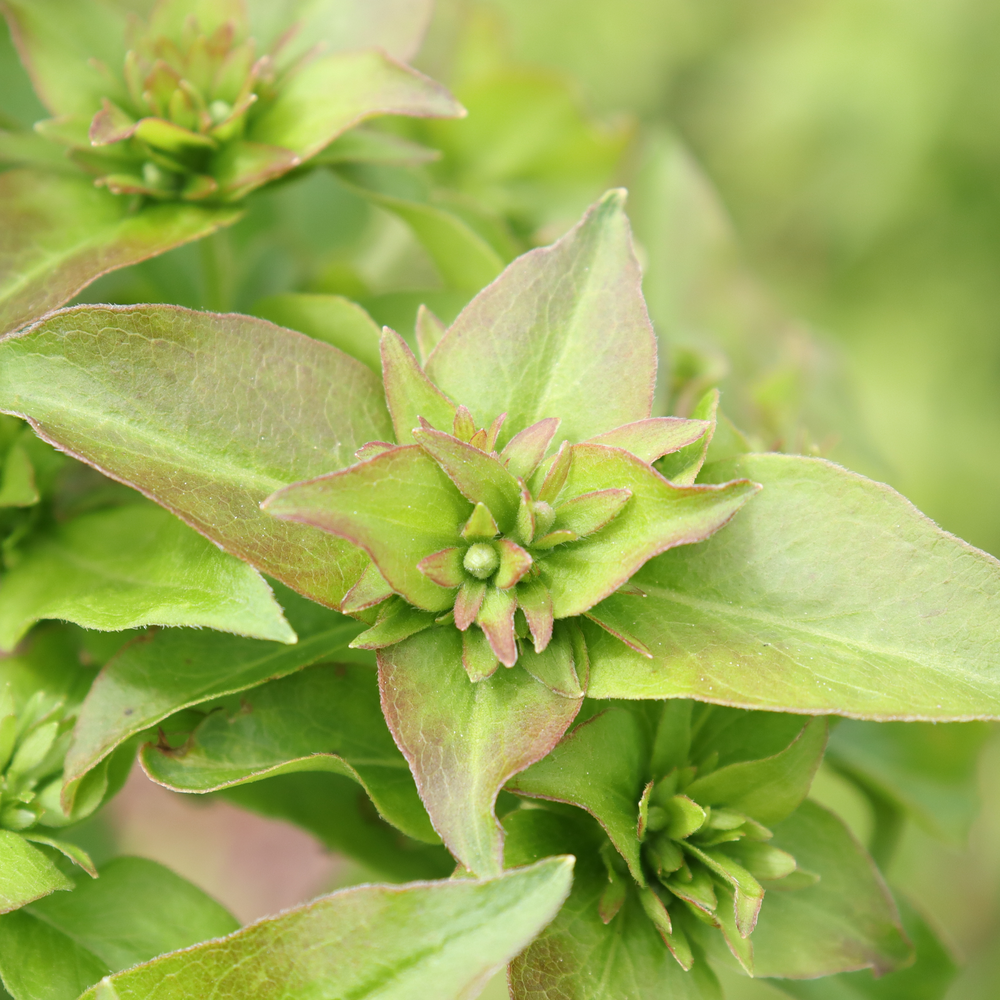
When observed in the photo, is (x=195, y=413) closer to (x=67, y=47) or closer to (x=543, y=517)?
(x=543, y=517)

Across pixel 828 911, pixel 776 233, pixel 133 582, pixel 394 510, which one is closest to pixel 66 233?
pixel 133 582

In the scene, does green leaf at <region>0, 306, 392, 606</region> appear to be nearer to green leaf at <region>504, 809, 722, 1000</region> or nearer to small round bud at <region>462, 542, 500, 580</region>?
small round bud at <region>462, 542, 500, 580</region>

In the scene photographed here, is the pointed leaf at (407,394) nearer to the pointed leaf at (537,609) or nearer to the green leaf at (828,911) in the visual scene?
the pointed leaf at (537,609)

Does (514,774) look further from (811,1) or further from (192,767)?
(811,1)

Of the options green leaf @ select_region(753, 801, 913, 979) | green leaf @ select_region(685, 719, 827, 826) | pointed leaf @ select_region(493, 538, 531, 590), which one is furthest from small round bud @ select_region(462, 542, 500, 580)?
green leaf @ select_region(753, 801, 913, 979)

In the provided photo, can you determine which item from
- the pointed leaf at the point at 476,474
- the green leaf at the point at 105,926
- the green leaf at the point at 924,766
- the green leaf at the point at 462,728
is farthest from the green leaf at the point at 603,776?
the green leaf at the point at 924,766
